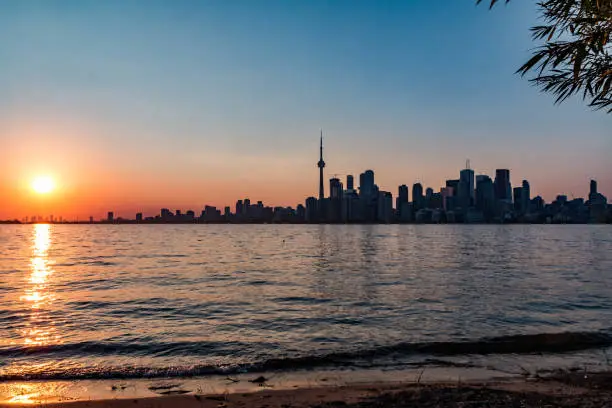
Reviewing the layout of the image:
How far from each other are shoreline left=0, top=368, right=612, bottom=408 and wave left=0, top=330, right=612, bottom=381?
0.78 m

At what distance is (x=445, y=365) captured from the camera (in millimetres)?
14305

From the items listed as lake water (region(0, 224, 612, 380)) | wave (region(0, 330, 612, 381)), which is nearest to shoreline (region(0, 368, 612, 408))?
wave (region(0, 330, 612, 381))

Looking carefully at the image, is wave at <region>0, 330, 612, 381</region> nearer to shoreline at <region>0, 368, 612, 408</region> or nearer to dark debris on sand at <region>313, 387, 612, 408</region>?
shoreline at <region>0, 368, 612, 408</region>

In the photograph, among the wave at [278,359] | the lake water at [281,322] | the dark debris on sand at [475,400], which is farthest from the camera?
the lake water at [281,322]

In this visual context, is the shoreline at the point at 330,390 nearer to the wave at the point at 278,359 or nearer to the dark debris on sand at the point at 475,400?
the dark debris on sand at the point at 475,400

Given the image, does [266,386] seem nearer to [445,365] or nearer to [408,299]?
[445,365]

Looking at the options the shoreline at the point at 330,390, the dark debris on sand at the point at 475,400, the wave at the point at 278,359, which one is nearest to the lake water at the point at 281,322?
the wave at the point at 278,359

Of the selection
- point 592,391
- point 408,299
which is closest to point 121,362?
point 592,391

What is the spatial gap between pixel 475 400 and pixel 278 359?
7.04 meters

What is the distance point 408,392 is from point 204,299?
19.6 meters

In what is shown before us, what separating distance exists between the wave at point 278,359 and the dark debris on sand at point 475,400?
4.20m

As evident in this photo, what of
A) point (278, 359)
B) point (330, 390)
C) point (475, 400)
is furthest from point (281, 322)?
point (475, 400)

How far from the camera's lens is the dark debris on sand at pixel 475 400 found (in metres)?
9.43

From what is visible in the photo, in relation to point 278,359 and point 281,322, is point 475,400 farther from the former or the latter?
point 281,322
